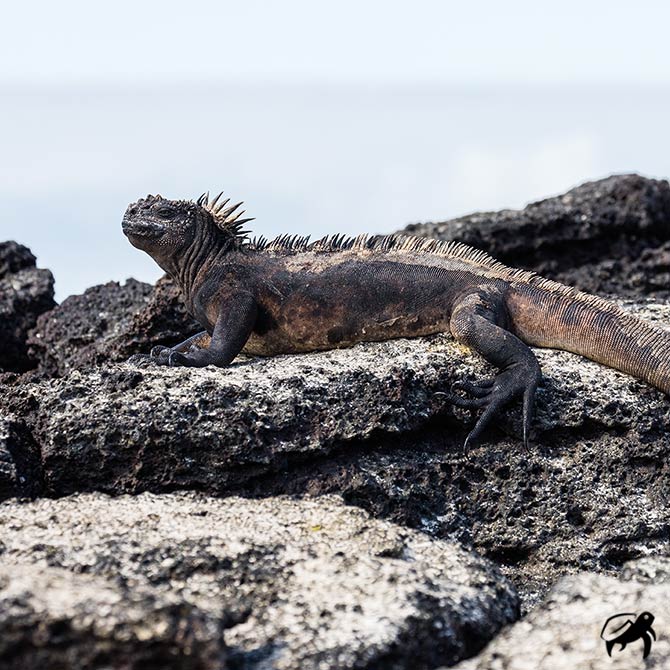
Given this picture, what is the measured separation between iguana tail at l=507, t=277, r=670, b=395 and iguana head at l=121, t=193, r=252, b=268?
1424 mm

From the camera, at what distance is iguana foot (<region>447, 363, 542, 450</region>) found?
441 cm

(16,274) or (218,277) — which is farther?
(16,274)

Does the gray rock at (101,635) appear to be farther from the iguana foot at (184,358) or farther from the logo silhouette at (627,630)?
the iguana foot at (184,358)

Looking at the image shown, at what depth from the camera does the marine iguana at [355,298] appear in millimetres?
4836

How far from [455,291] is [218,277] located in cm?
113

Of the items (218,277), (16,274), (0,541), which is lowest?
(0,541)

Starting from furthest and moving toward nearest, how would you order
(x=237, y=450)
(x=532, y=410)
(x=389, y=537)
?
(x=532, y=410) < (x=237, y=450) < (x=389, y=537)

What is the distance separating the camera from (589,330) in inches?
194

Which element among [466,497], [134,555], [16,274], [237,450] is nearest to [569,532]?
[466,497]

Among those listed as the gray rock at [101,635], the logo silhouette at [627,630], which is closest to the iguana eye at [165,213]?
the gray rock at [101,635]

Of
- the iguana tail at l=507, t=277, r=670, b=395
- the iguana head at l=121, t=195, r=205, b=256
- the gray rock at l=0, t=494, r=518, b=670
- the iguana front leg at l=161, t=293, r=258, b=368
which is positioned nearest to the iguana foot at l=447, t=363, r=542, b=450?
the iguana tail at l=507, t=277, r=670, b=395

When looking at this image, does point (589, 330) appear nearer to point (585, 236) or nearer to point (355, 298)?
point (355, 298)

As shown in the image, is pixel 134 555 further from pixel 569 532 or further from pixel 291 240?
pixel 291 240

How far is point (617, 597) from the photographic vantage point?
3115mm
